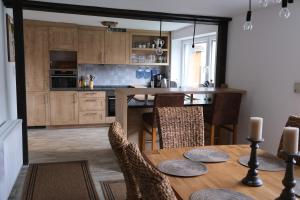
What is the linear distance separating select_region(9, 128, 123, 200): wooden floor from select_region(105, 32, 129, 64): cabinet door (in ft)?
5.05

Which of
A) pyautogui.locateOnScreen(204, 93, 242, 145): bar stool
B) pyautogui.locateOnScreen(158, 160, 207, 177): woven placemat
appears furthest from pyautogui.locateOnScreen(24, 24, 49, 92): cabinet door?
pyautogui.locateOnScreen(158, 160, 207, 177): woven placemat

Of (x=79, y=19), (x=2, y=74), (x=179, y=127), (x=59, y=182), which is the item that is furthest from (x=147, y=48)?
(x=179, y=127)

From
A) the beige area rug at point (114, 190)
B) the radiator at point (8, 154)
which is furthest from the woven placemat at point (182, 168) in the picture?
the radiator at point (8, 154)

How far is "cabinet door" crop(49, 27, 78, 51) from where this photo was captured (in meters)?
5.59

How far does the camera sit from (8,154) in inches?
102

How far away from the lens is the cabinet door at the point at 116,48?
607 cm

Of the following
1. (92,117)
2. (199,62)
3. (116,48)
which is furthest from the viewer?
(116,48)

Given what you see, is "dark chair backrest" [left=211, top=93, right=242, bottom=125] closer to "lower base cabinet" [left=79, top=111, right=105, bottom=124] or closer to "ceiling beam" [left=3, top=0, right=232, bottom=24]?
"ceiling beam" [left=3, top=0, right=232, bottom=24]

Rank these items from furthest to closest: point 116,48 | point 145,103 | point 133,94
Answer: point 116,48 < point 145,103 < point 133,94

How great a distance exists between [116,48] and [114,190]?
12.3 ft

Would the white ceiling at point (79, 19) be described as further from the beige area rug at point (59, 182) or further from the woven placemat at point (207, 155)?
the woven placemat at point (207, 155)

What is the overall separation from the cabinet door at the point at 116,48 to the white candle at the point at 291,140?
17.0 feet

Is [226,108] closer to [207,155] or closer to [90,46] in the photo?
[207,155]

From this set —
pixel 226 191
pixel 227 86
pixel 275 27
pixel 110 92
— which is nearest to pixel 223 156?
pixel 226 191
